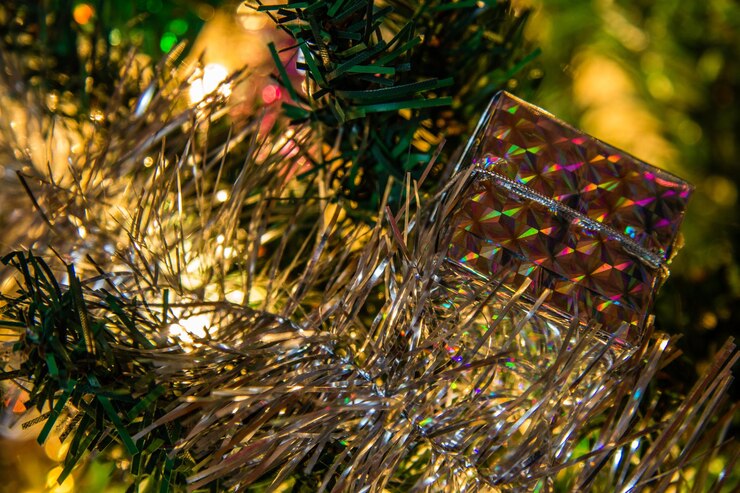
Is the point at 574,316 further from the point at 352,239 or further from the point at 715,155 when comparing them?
the point at 715,155

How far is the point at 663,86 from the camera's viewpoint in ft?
2.36

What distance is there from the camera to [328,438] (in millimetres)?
259

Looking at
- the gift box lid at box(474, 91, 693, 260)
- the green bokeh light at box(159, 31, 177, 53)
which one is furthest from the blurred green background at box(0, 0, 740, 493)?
the gift box lid at box(474, 91, 693, 260)

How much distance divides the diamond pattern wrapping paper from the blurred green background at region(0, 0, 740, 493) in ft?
0.42

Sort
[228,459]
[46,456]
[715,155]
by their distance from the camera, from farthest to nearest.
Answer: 1. [715,155]
2. [46,456]
3. [228,459]

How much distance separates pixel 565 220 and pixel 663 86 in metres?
0.54

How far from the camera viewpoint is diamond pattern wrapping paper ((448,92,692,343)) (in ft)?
0.89

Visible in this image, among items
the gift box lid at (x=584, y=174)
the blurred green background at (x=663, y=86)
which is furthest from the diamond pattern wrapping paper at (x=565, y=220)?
the blurred green background at (x=663, y=86)

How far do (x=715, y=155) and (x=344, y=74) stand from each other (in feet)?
1.75

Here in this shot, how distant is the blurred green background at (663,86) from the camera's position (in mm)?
435

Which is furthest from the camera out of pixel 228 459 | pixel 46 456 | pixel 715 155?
pixel 715 155

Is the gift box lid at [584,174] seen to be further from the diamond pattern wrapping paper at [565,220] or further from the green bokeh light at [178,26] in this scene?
the green bokeh light at [178,26]

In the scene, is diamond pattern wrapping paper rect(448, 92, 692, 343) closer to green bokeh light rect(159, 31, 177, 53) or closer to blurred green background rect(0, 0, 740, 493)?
blurred green background rect(0, 0, 740, 493)

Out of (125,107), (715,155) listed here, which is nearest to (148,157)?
(125,107)
